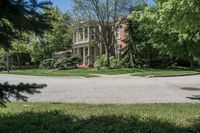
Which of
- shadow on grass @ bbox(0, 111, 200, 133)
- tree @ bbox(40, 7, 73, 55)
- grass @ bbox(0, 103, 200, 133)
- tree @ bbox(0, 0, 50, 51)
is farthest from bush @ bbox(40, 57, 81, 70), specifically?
tree @ bbox(0, 0, 50, 51)

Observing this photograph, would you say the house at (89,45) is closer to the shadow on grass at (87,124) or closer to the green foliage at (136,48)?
the green foliage at (136,48)

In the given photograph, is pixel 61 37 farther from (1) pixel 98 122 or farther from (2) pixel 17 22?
(2) pixel 17 22

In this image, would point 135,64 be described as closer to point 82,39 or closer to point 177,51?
point 82,39

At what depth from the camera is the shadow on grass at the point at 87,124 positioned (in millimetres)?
6680

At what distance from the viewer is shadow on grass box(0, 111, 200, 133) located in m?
6.68

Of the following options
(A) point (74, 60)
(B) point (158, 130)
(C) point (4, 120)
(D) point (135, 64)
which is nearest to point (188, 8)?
(B) point (158, 130)

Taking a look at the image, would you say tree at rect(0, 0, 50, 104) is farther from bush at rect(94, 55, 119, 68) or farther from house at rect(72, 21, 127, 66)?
house at rect(72, 21, 127, 66)

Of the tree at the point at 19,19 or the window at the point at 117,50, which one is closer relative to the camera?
the tree at the point at 19,19

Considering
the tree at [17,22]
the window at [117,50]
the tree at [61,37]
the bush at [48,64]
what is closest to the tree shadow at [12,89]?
the tree at [17,22]

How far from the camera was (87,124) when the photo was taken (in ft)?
23.7

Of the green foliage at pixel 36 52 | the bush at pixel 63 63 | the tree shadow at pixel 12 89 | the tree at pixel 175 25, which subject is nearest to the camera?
the tree shadow at pixel 12 89

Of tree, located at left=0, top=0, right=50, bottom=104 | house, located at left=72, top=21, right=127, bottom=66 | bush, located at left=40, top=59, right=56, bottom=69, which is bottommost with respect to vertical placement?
bush, located at left=40, top=59, right=56, bottom=69

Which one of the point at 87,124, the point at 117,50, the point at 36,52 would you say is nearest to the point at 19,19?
the point at 87,124

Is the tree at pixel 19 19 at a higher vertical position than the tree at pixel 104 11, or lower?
lower
